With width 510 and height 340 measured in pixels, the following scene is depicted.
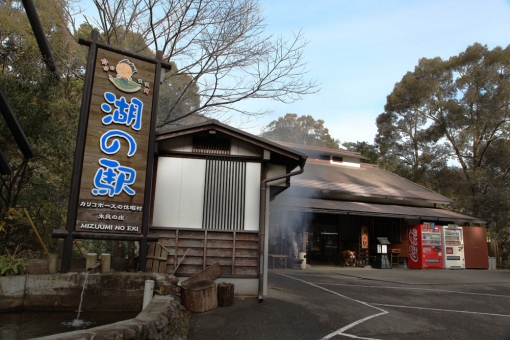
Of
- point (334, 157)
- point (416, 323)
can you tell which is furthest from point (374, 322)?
point (334, 157)

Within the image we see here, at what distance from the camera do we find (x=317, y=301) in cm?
800

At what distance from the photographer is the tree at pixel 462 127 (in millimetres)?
24938

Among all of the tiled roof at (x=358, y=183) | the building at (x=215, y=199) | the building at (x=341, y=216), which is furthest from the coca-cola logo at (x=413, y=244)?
the building at (x=215, y=199)

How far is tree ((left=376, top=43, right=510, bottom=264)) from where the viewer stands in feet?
81.8

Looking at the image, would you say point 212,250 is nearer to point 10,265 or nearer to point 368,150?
point 10,265

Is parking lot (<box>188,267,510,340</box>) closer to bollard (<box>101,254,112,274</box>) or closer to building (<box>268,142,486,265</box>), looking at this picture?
bollard (<box>101,254,112,274</box>)

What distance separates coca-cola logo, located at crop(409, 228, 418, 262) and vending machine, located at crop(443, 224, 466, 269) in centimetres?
148

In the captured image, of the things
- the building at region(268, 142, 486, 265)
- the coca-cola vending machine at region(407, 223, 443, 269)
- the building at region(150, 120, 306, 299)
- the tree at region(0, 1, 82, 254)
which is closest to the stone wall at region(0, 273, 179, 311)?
the building at region(150, 120, 306, 299)

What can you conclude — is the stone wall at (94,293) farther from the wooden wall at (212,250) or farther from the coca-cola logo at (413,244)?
the coca-cola logo at (413,244)

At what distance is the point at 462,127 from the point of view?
2864 cm

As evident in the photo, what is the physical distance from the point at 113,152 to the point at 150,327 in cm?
370

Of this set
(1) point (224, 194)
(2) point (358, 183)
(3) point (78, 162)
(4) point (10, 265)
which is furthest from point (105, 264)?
(2) point (358, 183)

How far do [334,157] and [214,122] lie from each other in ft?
54.5

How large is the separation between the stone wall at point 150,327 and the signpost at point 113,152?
68.4 inches
